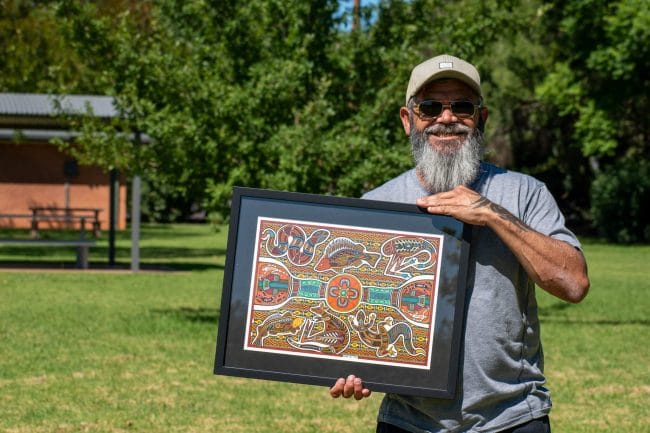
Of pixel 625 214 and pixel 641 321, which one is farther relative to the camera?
pixel 625 214

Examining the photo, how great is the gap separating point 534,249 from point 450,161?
45cm

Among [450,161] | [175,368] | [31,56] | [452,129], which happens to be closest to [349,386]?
[450,161]

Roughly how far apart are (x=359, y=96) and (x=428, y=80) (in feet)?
37.5

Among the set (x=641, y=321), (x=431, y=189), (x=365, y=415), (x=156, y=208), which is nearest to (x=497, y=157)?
(x=156, y=208)

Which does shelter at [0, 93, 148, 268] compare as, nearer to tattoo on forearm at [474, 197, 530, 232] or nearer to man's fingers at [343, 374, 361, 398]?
man's fingers at [343, 374, 361, 398]

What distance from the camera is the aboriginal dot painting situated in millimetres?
3848

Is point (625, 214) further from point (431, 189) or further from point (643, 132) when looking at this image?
point (431, 189)

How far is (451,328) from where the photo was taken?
12.4ft

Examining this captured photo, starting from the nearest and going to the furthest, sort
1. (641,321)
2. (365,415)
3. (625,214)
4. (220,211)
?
(365,415), (220,211), (641,321), (625,214)

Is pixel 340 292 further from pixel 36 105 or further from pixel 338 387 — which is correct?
pixel 36 105

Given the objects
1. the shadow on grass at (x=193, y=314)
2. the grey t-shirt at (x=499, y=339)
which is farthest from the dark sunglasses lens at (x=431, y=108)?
the shadow on grass at (x=193, y=314)

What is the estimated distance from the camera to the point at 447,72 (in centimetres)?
384

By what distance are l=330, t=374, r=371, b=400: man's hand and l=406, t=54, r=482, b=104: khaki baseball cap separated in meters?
0.98

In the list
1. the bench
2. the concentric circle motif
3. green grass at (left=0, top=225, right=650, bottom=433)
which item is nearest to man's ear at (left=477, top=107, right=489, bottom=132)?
the concentric circle motif
